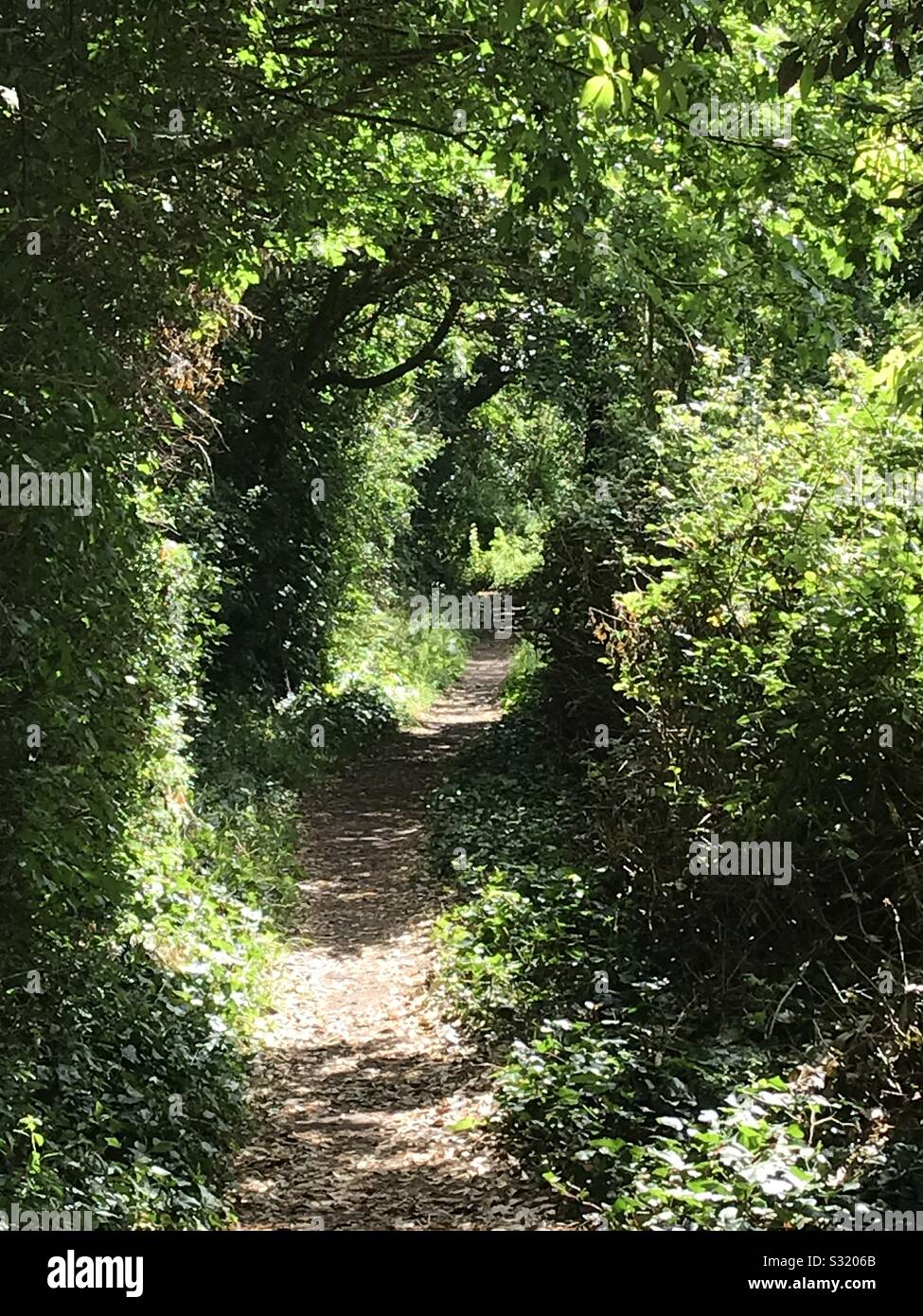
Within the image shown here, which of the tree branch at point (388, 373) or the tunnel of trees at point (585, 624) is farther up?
the tree branch at point (388, 373)

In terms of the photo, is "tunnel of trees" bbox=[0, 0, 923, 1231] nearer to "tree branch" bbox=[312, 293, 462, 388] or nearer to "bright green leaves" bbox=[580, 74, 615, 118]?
"bright green leaves" bbox=[580, 74, 615, 118]

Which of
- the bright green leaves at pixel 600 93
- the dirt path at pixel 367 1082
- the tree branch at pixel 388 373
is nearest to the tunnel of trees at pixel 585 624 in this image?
the bright green leaves at pixel 600 93

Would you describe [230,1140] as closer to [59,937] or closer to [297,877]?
[59,937]

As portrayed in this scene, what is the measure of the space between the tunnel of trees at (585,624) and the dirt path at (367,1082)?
9.5 inches

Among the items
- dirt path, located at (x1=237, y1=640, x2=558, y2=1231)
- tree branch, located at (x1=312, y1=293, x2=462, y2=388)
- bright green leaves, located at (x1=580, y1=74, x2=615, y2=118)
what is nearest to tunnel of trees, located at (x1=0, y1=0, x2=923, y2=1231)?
bright green leaves, located at (x1=580, y1=74, x2=615, y2=118)

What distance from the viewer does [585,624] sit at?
12.0 metres

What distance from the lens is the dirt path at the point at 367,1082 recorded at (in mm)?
5879

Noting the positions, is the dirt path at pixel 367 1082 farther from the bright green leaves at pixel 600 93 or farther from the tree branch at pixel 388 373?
the tree branch at pixel 388 373

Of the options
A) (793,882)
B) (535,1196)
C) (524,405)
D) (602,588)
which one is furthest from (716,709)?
(524,405)

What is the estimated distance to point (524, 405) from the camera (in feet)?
73.9

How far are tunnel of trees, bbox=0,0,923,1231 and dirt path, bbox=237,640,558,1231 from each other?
240 mm

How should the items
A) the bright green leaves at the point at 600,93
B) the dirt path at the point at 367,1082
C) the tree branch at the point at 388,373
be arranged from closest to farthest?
the bright green leaves at the point at 600,93, the dirt path at the point at 367,1082, the tree branch at the point at 388,373

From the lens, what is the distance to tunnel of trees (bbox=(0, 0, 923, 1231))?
504 centimetres

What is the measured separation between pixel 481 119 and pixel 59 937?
193 inches
